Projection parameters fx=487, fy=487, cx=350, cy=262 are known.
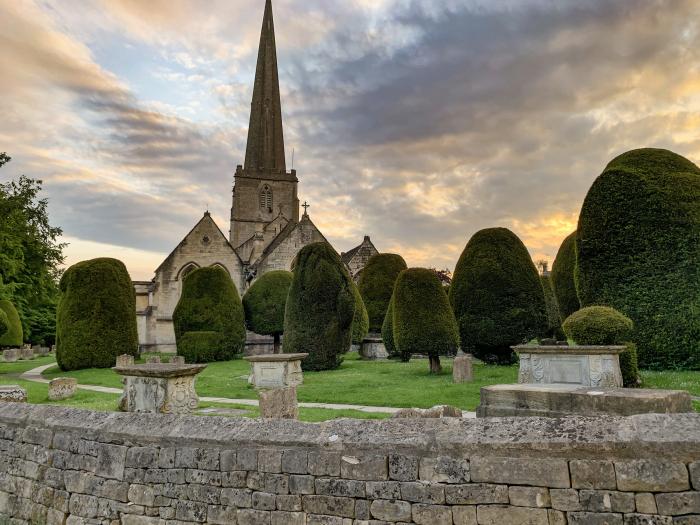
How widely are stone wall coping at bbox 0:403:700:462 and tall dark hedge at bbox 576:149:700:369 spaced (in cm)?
931

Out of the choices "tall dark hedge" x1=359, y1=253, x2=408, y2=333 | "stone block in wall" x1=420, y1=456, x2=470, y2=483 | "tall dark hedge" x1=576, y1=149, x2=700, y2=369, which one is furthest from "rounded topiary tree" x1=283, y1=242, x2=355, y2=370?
"stone block in wall" x1=420, y1=456, x2=470, y2=483

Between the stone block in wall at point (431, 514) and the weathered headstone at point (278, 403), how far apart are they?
3959mm

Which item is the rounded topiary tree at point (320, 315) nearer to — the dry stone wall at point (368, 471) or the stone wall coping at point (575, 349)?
the stone wall coping at point (575, 349)

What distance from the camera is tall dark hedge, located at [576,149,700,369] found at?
10.9 m

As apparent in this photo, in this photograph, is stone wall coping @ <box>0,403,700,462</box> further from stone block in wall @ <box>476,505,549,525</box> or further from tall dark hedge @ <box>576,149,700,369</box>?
tall dark hedge @ <box>576,149,700,369</box>

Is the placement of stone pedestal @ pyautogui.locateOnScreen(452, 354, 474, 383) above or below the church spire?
below

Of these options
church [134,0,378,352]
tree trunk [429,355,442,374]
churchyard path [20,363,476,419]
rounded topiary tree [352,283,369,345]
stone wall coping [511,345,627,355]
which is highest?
church [134,0,378,352]

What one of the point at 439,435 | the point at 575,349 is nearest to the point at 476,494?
the point at 439,435

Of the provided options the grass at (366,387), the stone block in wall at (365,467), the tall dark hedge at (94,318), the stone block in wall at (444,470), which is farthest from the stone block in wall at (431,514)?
the tall dark hedge at (94,318)

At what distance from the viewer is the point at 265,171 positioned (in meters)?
47.7

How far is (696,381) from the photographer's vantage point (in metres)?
9.58

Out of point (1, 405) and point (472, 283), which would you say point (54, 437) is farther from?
point (472, 283)

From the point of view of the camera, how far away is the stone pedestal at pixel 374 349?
22.3 metres

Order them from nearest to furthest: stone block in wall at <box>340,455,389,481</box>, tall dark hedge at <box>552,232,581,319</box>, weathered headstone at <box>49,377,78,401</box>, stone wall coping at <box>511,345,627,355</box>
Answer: stone block in wall at <box>340,455,389,481</box>, stone wall coping at <box>511,345,627,355</box>, weathered headstone at <box>49,377,78,401</box>, tall dark hedge at <box>552,232,581,319</box>
